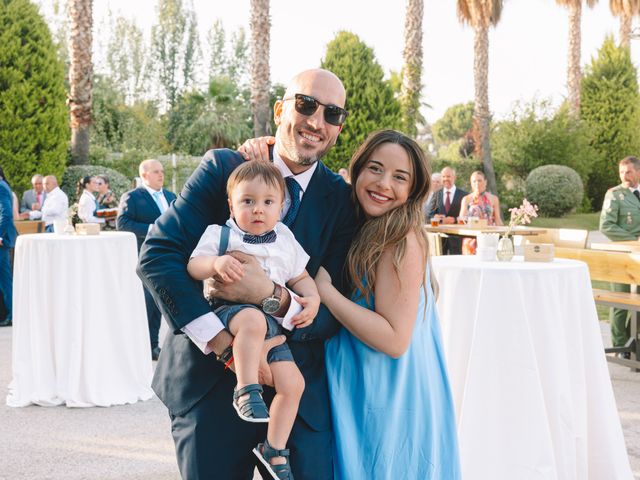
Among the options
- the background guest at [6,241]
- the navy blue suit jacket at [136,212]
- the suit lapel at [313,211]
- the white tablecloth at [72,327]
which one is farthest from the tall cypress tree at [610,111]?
the suit lapel at [313,211]

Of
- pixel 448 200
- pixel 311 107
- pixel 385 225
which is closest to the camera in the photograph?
pixel 311 107

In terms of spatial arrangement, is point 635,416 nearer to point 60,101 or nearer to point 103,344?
point 103,344

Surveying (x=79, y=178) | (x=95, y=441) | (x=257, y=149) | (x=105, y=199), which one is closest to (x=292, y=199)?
(x=257, y=149)

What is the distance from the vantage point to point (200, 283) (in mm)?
2322

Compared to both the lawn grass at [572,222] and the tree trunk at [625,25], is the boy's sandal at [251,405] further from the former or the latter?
the tree trunk at [625,25]

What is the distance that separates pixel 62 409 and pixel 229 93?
40813 mm

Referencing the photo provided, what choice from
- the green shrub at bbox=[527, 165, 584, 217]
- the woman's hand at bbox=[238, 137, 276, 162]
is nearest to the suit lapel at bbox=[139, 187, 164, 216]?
the woman's hand at bbox=[238, 137, 276, 162]

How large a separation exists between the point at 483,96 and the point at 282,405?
83.7 ft

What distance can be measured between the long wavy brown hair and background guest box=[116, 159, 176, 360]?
5.11 m

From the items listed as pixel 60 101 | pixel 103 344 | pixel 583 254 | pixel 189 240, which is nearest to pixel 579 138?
pixel 60 101

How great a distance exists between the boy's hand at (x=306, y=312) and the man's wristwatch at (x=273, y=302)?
0.07 m

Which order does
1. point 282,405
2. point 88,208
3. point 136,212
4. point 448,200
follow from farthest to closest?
point 448,200
point 88,208
point 136,212
point 282,405

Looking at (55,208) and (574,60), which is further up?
(574,60)

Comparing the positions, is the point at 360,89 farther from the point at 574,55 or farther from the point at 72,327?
the point at 72,327
